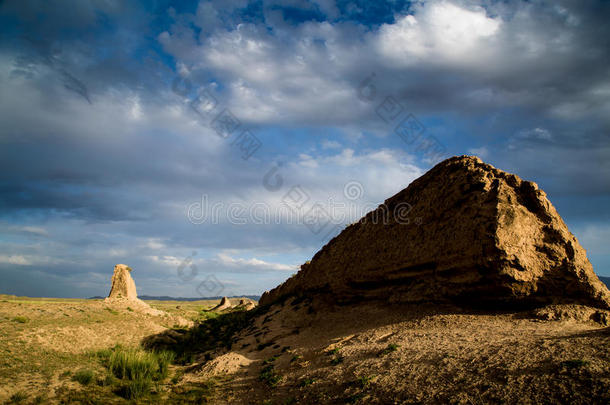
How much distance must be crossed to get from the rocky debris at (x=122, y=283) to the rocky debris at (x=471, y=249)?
999 inches

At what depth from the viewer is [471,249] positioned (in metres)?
14.1

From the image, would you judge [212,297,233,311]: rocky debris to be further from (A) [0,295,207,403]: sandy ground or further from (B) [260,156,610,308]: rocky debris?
(B) [260,156,610,308]: rocky debris

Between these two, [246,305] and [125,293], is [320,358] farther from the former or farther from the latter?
[246,305]

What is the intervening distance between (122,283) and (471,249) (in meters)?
34.5

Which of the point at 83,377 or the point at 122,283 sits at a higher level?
the point at 122,283

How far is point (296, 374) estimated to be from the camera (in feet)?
41.4

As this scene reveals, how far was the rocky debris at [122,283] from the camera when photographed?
34.5 metres

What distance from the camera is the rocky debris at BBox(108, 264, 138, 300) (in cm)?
3450

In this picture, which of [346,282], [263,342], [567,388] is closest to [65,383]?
[263,342]

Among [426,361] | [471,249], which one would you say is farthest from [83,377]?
[471,249]

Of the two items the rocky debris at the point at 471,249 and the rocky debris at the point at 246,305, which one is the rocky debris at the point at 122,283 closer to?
the rocky debris at the point at 246,305

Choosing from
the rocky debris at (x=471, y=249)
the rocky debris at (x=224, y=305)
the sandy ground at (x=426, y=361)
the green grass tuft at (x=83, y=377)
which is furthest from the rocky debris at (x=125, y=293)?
the rocky debris at (x=471, y=249)

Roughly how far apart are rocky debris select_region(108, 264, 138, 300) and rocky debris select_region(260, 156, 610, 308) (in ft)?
83.2

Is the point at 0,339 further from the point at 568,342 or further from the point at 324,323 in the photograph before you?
the point at 568,342
